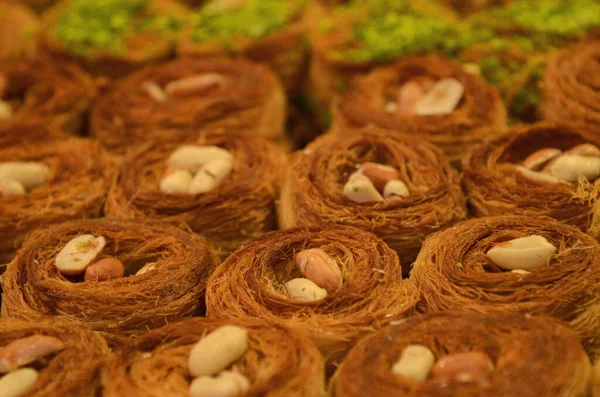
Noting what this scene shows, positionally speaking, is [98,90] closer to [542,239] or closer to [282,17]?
[282,17]

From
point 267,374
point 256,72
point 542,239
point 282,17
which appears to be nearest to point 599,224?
point 542,239

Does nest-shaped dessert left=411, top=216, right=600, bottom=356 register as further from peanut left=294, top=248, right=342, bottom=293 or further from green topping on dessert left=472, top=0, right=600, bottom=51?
green topping on dessert left=472, top=0, right=600, bottom=51

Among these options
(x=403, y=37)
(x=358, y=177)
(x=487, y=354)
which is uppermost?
(x=403, y=37)

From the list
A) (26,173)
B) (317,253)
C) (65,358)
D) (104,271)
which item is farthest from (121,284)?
(26,173)

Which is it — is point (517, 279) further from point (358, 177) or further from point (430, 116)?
point (430, 116)

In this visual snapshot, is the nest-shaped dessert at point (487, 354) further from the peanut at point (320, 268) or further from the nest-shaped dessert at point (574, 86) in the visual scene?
the nest-shaped dessert at point (574, 86)

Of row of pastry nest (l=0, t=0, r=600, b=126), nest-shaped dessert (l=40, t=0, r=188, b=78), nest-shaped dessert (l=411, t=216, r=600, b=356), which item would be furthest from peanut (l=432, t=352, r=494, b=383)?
nest-shaped dessert (l=40, t=0, r=188, b=78)
